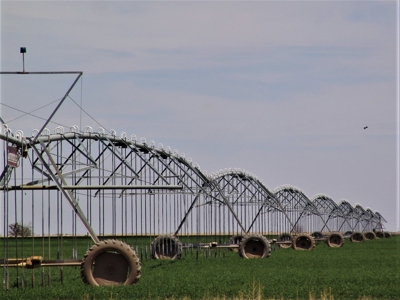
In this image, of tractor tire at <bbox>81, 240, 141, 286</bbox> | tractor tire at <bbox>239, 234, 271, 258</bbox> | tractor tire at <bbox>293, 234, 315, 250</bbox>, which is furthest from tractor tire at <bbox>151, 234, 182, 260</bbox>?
tractor tire at <bbox>293, 234, 315, 250</bbox>

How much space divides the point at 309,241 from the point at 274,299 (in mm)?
42476

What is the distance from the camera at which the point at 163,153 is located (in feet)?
142

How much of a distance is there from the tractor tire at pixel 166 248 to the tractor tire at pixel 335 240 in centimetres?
2968

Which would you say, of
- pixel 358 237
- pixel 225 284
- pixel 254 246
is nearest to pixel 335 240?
pixel 358 237

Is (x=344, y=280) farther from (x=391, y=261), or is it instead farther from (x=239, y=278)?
(x=391, y=261)

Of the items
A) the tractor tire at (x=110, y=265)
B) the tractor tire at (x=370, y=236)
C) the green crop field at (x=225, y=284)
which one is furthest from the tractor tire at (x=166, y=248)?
the tractor tire at (x=370, y=236)

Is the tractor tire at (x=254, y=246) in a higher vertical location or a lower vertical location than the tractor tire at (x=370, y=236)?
higher

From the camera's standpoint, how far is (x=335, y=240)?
73875 mm

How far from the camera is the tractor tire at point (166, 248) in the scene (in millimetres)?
45844

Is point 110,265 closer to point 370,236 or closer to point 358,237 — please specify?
point 358,237

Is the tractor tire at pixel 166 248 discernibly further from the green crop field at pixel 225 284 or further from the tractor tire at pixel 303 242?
the tractor tire at pixel 303 242

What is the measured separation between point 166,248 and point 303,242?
835 inches

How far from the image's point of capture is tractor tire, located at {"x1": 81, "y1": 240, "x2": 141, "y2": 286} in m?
25.7

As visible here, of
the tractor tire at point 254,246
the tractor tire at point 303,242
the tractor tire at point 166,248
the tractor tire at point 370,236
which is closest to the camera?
the tractor tire at point 166,248
